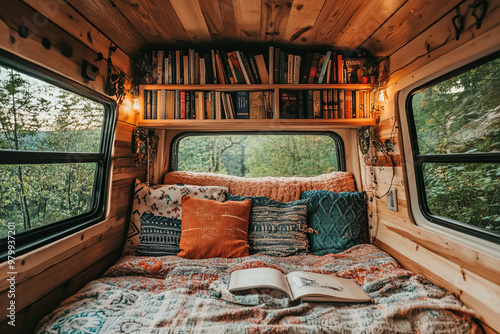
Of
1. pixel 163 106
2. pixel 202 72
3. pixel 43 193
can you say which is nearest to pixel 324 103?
pixel 202 72

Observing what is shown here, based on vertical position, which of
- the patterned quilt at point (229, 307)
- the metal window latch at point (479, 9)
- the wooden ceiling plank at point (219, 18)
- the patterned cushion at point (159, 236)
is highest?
the wooden ceiling plank at point (219, 18)

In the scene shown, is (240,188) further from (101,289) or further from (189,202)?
(101,289)

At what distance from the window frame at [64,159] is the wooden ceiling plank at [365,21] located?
1806mm

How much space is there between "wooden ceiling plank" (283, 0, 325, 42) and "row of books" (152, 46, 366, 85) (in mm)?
163

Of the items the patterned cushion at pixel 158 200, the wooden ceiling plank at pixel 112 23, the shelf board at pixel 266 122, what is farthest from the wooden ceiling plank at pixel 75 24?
the patterned cushion at pixel 158 200

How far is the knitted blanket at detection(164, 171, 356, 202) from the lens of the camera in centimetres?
224

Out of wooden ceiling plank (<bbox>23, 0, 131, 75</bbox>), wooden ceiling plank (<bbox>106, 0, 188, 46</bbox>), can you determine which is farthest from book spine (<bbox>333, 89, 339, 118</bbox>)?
wooden ceiling plank (<bbox>23, 0, 131, 75</bbox>)

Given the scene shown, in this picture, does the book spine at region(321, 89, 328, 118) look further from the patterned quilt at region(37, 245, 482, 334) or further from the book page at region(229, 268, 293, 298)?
the book page at region(229, 268, 293, 298)

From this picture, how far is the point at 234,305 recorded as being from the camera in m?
1.25

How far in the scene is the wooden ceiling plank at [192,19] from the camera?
1.52 m

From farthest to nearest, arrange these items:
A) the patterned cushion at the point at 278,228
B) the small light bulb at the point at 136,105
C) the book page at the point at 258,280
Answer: the small light bulb at the point at 136,105 → the patterned cushion at the point at 278,228 → the book page at the point at 258,280

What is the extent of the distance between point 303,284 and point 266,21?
1.74m

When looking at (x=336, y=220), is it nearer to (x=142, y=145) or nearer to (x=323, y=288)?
(x=323, y=288)

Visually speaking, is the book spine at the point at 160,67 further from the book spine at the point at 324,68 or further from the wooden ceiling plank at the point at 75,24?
the book spine at the point at 324,68
